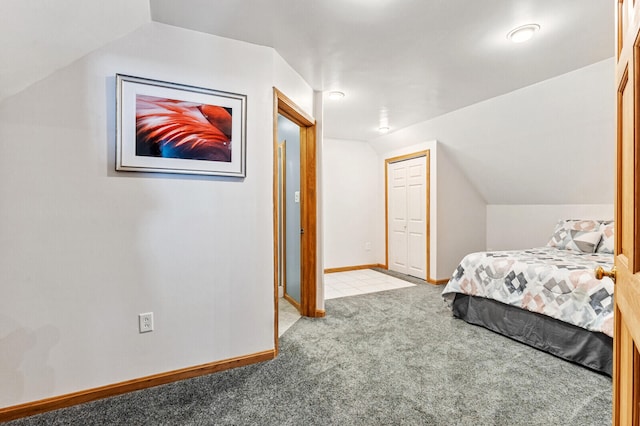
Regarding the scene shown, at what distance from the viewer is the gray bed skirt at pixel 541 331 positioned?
6.91 ft

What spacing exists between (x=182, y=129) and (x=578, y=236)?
12.8 feet

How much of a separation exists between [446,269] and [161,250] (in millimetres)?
3954

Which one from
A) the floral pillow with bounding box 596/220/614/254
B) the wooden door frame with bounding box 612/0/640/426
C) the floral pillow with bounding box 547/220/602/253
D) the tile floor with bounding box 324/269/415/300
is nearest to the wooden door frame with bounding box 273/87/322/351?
the tile floor with bounding box 324/269/415/300

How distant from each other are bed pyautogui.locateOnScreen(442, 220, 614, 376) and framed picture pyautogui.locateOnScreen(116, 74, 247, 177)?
2308 millimetres

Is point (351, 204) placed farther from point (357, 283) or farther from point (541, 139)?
point (541, 139)

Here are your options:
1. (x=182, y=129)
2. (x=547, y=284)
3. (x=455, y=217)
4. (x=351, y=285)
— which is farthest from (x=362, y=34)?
(x=455, y=217)

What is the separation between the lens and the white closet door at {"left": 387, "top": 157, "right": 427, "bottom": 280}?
4855 mm

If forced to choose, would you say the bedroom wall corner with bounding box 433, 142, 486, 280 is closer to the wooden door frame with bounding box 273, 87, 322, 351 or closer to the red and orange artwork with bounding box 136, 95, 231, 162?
the wooden door frame with bounding box 273, 87, 322, 351

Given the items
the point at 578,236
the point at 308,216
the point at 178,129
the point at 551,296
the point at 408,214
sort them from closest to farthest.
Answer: the point at 178,129
the point at 551,296
the point at 308,216
the point at 578,236
the point at 408,214

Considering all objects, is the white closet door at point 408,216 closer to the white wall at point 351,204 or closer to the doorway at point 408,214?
the doorway at point 408,214

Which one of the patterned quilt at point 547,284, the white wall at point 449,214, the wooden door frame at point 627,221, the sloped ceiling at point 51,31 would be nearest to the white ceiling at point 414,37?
the sloped ceiling at point 51,31

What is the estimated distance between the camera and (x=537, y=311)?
8.05ft

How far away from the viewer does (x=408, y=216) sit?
5133 mm

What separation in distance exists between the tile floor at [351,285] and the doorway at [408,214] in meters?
0.40
